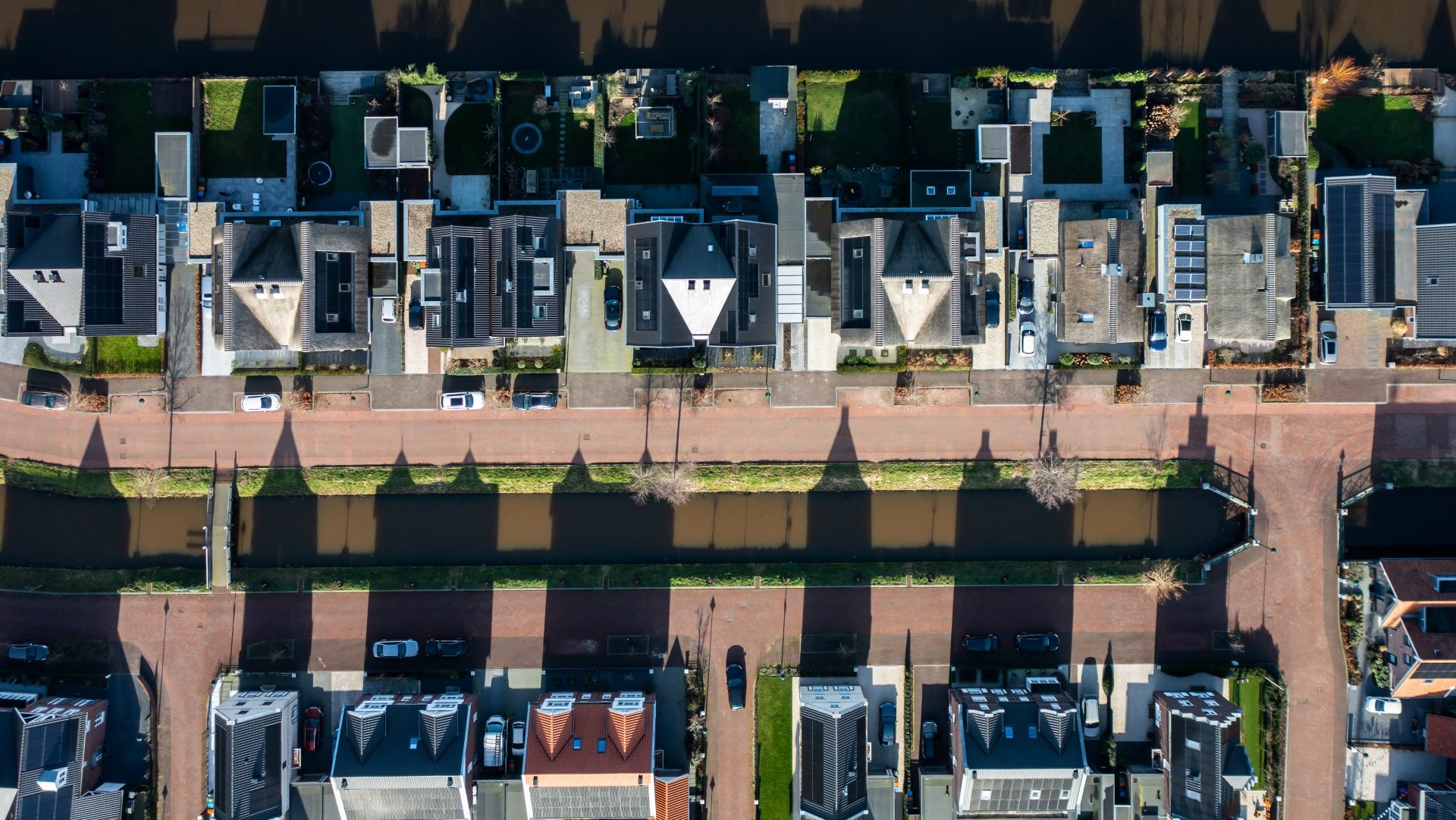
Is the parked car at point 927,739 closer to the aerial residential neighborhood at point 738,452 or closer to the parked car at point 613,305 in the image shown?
the aerial residential neighborhood at point 738,452

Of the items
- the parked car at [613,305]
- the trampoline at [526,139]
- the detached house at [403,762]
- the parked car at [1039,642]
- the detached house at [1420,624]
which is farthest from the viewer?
the trampoline at [526,139]

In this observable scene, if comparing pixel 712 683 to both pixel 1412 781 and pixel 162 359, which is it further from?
pixel 1412 781

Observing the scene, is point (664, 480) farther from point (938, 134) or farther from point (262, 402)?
point (938, 134)

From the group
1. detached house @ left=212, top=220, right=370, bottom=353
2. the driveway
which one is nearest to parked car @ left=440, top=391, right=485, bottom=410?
the driveway

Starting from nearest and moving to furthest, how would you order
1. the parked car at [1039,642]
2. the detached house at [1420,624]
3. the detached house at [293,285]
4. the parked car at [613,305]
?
the detached house at [293,285] → the detached house at [1420,624] → the parked car at [613,305] → the parked car at [1039,642]

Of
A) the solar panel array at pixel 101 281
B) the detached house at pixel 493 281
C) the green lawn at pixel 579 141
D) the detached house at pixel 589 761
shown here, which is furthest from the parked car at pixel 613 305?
the solar panel array at pixel 101 281

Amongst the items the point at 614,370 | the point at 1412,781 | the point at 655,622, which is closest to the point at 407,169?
the point at 614,370
